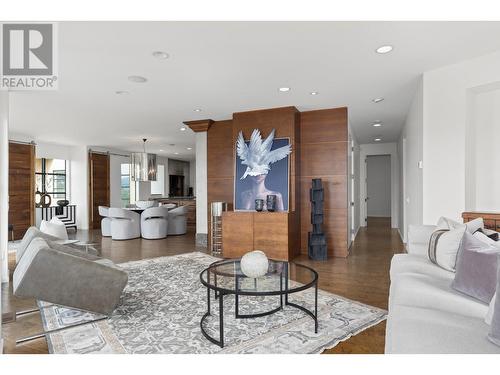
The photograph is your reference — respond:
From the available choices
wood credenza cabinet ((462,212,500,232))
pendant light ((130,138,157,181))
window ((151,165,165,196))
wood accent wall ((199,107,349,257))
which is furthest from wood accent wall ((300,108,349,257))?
window ((151,165,165,196))

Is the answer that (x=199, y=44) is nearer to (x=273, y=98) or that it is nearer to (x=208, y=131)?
(x=273, y=98)

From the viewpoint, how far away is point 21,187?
26.6 feet

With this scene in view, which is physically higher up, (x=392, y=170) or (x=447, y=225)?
(x=392, y=170)

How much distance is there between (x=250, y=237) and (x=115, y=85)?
305 centimetres

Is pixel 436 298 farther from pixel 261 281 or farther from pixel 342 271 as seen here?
pixel 342 271

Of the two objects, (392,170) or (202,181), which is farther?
(392,170)

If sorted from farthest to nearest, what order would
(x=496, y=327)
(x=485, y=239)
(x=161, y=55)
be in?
(x=161, y=55), (x=485, y=239), (x=496, y=327)

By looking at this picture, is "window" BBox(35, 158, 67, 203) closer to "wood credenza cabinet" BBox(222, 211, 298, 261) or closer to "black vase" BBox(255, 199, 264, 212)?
"wood credenza cabinet" BBox(222, 211, 298, 261)

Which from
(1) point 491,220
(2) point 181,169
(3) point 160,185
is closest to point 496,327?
(1) point 491,220

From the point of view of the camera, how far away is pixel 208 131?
6.54 m

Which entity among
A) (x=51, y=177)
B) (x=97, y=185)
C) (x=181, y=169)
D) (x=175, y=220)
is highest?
(x=181, y=169)

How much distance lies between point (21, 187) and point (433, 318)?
370 inches

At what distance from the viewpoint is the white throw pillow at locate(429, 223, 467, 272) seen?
248 cm

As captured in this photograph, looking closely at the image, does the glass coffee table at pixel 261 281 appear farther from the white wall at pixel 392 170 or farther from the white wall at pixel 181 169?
the white wall at pixel 181 169
